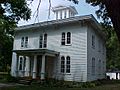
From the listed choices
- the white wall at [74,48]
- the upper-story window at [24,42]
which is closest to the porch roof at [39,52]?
the white wall at [74,48]

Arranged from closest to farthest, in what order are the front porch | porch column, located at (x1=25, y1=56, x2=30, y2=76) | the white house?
1. the white house
2. the front porch
3. porch column, located at (x1=25, y1=56, x2=30, y2=76)

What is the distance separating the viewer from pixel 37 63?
29.9 meters

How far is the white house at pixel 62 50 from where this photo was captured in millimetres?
26078

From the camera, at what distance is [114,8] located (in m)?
3.32

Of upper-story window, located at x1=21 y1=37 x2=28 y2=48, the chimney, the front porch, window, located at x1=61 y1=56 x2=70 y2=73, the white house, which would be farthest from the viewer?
the chimney

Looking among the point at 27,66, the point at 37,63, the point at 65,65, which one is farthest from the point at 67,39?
the point at 27,66

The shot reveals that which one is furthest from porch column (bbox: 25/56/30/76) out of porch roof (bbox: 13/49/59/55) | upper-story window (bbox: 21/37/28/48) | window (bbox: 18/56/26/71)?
upper-story window (bbox: 21/37/28/48)

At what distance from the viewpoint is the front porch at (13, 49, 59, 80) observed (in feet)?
86.9

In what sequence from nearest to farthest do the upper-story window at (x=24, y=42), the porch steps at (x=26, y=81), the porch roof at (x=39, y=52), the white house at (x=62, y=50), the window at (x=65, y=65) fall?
the porch steps at (x=26, y=81)
the white house at (x=62, y=50)
the porch roof at (x=39, y=52)
the window at (x=65, y=65)
the upper-story window at (x=24, y=42)

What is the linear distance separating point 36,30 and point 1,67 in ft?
107

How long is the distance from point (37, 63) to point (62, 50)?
4.24 metres

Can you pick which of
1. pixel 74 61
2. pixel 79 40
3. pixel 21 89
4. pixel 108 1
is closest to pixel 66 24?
pixel 79 40

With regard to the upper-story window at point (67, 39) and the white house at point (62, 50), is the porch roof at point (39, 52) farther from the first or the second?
the upper-story window at point (67, 39)

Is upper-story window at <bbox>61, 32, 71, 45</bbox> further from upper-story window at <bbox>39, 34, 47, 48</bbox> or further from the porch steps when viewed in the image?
the porch steps
